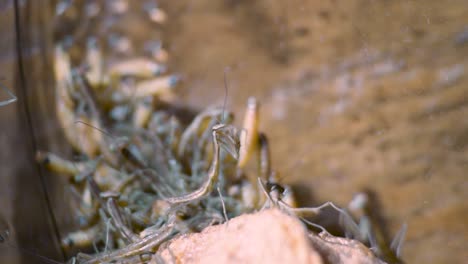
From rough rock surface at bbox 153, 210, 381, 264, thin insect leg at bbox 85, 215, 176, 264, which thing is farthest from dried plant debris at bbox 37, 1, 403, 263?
rough rock surface at bbox 153, 210, 381, 264

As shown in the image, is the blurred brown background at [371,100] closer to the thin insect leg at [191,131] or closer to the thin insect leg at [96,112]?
the thin insect leg at [191,131]

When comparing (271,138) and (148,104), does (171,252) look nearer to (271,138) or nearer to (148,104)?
(271,138)

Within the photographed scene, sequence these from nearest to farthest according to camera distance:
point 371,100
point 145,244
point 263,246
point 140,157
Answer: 1. point 263,246
2. point 145,244
3. point 371,100
4. point 140,157

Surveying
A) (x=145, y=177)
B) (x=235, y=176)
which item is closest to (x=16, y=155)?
(x=145, y=177)

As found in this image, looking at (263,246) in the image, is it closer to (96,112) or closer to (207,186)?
(207,186)

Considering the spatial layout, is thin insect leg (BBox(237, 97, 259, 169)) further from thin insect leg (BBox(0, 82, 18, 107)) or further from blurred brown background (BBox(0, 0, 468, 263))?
thin insect leg (BBox(0, 82, 18, 107))

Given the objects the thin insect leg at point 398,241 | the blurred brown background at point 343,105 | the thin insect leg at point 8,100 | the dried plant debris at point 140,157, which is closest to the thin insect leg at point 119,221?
the dried plant debris at point 140,157

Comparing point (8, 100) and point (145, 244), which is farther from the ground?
point (8, 100)

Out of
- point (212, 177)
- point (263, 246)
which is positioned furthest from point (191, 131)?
point (263, 246)
